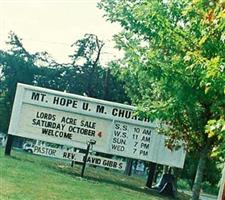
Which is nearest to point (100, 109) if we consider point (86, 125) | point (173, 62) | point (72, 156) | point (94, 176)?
point (86, 125)

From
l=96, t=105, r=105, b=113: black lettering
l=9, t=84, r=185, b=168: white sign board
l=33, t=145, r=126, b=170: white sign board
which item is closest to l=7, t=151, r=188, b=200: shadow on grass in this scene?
l=33, t=145, r=126, b=170: white sign board

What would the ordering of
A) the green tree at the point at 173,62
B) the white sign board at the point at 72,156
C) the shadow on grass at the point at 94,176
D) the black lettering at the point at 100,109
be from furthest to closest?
the black lettering at the point at 100,109 → the white sign board at the point at 72,156 → the shadow on grass at the point at 94,176 → the green tree at the point at 173,62

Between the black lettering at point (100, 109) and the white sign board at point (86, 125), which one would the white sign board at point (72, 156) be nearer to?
the white sign board at point (86, 125)

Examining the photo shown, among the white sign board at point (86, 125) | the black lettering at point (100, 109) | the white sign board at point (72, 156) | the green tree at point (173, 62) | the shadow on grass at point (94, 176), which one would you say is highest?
the green tree at point (173, 62)

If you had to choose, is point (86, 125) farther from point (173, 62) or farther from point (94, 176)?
point (173, 62)

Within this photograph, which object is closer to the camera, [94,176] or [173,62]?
[173,62]

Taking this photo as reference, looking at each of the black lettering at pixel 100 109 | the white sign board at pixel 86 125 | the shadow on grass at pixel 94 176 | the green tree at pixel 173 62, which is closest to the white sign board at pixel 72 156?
the white sign board at pixel 86 125

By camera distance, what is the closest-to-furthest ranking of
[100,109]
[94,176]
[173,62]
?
[173,62]
[100,109]
[94,176]

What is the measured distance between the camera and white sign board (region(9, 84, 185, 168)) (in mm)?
21625

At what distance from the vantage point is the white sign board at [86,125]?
70.9ft

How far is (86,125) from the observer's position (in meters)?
21.9

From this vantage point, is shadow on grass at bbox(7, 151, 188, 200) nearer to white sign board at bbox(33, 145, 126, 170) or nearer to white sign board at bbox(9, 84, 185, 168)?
white sign board at bbox(33, 145, 126, 170)

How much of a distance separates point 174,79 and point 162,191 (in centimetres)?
1100

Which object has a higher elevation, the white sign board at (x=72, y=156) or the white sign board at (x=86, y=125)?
the white sign board at (x=86, y=125)
